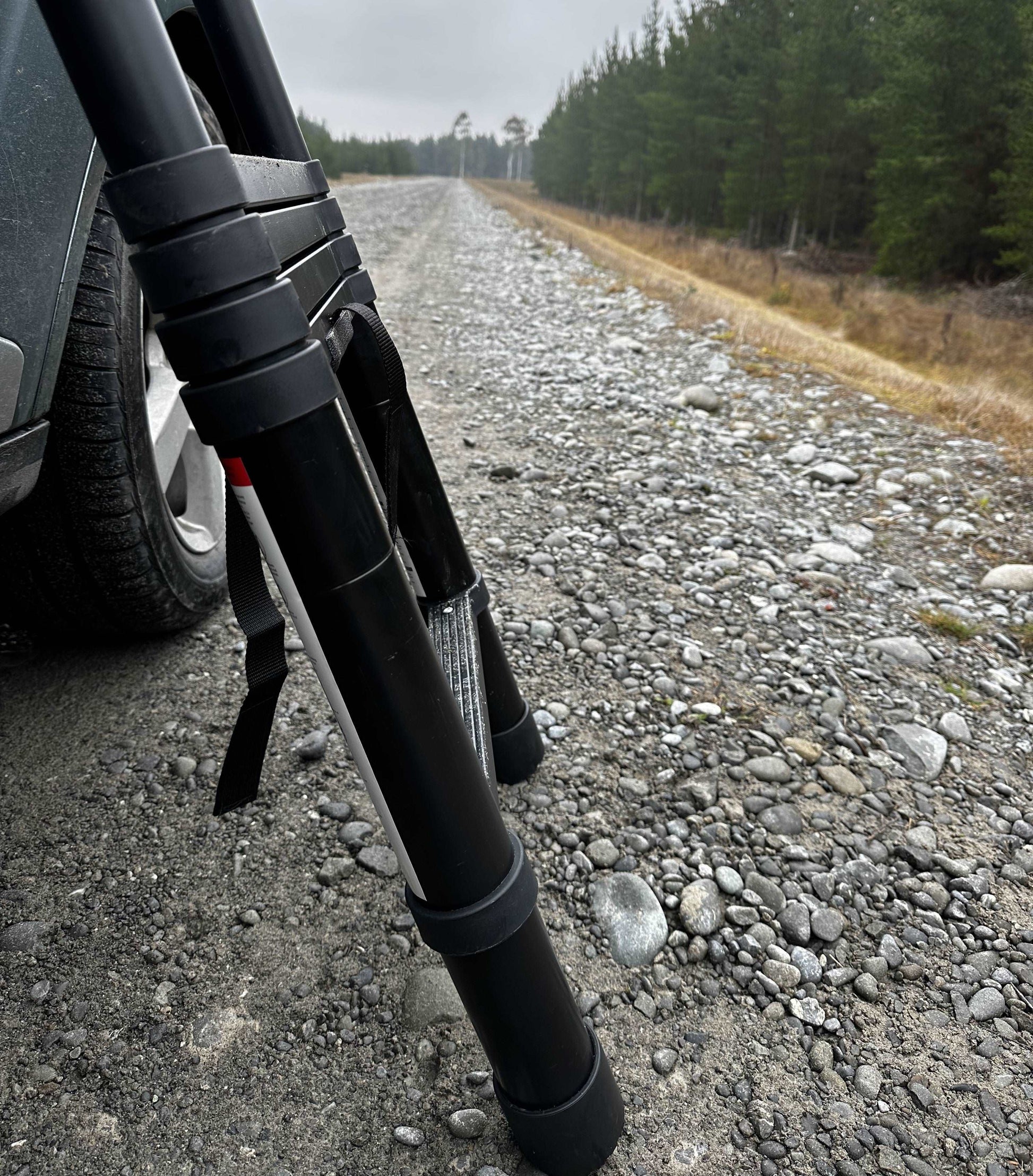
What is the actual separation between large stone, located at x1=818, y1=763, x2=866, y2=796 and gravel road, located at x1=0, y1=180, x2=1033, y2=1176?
16 millimetres

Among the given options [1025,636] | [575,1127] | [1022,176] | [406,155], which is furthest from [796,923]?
[406,155]

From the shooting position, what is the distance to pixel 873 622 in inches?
115

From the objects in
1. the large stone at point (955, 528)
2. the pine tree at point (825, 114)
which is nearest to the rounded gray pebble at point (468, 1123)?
the large stone at point (955, 528)

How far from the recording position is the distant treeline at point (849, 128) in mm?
17562

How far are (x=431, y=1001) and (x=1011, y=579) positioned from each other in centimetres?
313

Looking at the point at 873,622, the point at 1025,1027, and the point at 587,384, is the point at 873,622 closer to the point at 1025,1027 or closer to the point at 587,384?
the point at 1025,1027

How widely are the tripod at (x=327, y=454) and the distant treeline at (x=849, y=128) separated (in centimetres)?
1947

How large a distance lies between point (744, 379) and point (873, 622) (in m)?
3.97

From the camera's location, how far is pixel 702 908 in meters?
1.72

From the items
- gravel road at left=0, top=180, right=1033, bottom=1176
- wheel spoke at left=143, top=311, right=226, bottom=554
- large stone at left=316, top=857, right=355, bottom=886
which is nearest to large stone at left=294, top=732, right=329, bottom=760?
gravel road at left=0, top=180, right=1033, bottom=1176

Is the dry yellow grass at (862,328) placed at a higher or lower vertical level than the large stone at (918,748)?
lower

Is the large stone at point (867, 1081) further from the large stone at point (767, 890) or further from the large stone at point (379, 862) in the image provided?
the large stone at point (379, 862)

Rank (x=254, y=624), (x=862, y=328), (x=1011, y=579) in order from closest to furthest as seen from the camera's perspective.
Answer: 1. (x=254, y=624)
2. (x=1011, y=579)
3. (x=862, y=328)

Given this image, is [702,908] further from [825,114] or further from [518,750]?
[825,114]
